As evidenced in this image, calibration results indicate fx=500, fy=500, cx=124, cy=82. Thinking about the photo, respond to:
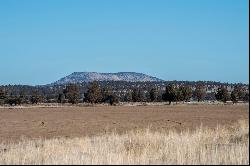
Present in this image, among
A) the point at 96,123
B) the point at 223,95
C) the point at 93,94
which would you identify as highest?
the point at 223,95

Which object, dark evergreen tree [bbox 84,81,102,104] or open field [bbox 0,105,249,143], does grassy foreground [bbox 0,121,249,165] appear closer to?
open field [bbox 0,105,249,143]

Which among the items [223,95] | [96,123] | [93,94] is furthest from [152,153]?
[223,95]

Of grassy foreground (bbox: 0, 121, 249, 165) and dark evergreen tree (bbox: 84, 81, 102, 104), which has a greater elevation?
dark evergreen tree (bbox: 84, 81, 102, 104)

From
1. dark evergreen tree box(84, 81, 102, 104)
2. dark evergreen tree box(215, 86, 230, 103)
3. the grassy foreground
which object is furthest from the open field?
dark evergreen tree box(215, 86, 230, 103)

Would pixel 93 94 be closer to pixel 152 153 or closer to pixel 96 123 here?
pixel 96 123

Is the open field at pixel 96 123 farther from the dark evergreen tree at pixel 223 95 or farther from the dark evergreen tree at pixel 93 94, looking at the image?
the dark evergreen tree at pixel 223 95

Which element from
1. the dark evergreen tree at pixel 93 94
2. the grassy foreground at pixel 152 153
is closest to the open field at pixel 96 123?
the grassy foreground at pixel 152 153

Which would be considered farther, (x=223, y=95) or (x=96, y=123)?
(x=223, y=95)

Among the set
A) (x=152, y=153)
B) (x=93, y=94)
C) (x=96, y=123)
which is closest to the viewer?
(x=152, y=153)

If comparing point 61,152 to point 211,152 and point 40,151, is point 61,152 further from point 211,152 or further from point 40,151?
point 211,152

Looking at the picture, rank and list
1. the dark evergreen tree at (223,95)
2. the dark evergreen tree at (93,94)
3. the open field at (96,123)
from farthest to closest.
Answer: the dark evergreen tree at (223,95) < the dark evergreen tree at (93,94) < the open field at (96,123)

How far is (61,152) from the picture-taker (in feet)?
51.4

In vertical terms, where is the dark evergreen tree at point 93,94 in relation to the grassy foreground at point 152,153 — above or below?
above

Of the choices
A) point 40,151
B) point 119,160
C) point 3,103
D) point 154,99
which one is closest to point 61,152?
point 40,151
